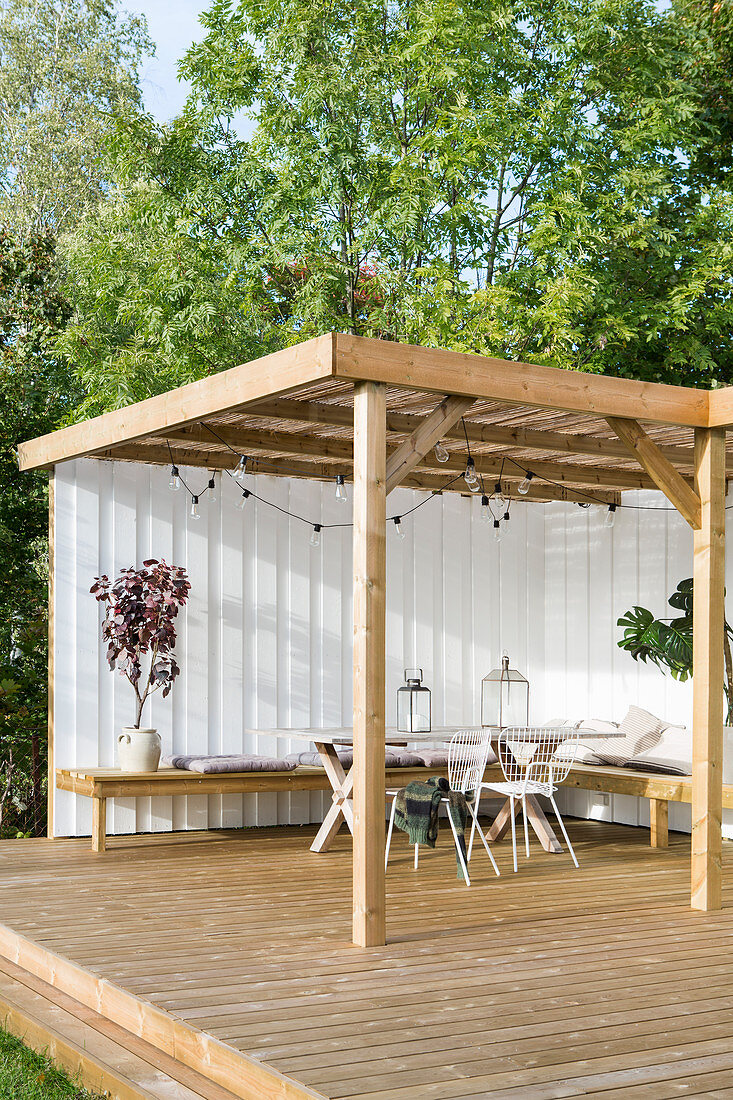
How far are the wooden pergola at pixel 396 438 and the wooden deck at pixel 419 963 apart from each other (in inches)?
20.3

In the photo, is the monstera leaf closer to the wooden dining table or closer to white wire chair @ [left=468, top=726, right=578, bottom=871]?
the wooden dining table

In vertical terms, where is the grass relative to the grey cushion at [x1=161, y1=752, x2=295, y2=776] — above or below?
below

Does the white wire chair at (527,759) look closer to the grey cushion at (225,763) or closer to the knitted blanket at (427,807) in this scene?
the knitted blanket at (427,807)

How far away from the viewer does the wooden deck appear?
3582mm

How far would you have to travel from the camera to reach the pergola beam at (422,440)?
5270 millimetres

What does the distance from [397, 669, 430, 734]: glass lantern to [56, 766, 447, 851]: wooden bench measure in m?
0.33

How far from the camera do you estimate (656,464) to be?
19.7 ft

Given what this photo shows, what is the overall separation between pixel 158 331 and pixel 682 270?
5.68 meters

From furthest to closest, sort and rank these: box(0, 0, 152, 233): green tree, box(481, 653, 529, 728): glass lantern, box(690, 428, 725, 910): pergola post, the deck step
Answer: box(0, 0, 152, 233): green tree < box(481, 653, 529, 728): glass lantern < box(690, 428, 725, 910): pergola post < the deck step

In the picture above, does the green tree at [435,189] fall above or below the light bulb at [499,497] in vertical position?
above

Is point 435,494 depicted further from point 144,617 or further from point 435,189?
point 435,189

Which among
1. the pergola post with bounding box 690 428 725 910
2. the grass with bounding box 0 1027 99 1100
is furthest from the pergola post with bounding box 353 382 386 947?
the pergola post with bounding box 690 428 725 910

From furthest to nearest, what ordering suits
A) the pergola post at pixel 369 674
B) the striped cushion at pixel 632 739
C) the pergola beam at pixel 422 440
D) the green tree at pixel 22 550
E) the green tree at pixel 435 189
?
the green tree at pixel 435 189, the green tree at pixel 22 550, the striped cushion at pixel 632 739, the pergola beam at pixel 422 440, the pergola post at pixel 369 674

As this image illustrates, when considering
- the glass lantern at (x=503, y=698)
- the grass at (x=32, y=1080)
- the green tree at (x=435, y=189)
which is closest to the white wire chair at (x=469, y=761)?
the glass lantern at (x=503, y=698)
